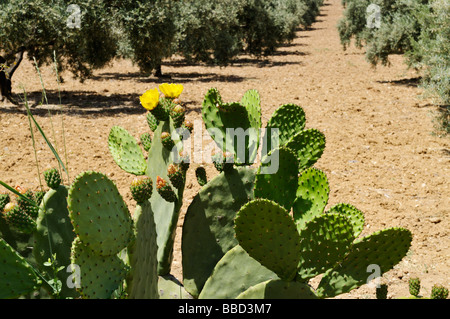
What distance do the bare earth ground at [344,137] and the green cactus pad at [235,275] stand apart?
1.07 metres

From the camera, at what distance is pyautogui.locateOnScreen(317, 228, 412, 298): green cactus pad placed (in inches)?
63.0

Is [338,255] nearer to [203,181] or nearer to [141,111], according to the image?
[203,181]

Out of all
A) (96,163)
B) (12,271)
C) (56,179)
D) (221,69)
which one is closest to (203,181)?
(56,179)

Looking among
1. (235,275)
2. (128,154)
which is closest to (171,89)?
(128,154)

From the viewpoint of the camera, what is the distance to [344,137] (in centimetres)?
789

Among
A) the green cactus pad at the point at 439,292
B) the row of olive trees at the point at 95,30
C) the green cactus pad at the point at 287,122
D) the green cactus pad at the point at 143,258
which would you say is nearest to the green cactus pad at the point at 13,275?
the green cactus pad at the point at 143,258

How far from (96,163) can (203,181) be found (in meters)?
4.94

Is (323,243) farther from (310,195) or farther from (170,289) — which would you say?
(170,289)

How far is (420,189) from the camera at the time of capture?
5.68 metres

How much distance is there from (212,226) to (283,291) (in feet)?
2.11

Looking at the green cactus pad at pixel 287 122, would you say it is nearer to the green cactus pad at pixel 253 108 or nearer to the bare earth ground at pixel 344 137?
the green cactus pad at pixel 253 108

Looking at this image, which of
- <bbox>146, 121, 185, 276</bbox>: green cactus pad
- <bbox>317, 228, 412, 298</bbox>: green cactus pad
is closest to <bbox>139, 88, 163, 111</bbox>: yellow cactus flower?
<bbox>146, 121, 185, 276</bbox>: green cactus pad

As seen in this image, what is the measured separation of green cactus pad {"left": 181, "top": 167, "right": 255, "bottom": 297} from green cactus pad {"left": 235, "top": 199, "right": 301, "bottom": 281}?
1.88ft
